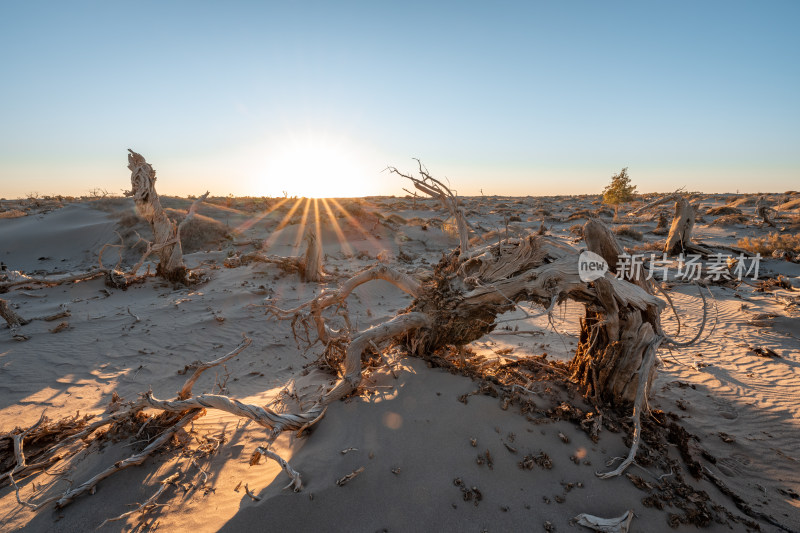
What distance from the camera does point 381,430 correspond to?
10.4ft

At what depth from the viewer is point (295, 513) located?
2.47 meters

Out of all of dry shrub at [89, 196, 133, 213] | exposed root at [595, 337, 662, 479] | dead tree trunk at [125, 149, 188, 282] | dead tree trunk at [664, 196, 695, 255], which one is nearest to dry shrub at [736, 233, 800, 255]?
dead tree trunk at [664, 196, 695, 255]

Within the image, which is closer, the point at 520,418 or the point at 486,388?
the point at 520,418

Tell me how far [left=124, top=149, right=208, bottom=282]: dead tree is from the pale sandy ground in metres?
1.50

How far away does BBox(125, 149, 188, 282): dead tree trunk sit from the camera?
8883 millimetres

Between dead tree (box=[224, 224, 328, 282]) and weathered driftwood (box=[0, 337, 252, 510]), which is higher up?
dead tree (box=[224, 224, 328, 282])

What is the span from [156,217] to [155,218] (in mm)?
44

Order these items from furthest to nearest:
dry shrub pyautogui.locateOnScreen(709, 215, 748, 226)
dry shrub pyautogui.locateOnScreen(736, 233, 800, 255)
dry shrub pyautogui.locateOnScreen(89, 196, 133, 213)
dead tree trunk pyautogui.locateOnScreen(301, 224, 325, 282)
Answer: dry shrub pyautogui.locateOnScreen(89, 196, 133, 213), dry shrub pyautogui.locateOnScreen(709, 215, 748, 226), dry shrub pyautogui.locateOnScreen(736, 233, 800, 255), dead tree trunk pyautogui.locateOnScreen(301, 224, 325, 282)

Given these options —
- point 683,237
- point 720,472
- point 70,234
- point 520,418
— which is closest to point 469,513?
point 520,418

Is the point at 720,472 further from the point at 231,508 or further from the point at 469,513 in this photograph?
the point at 231,508

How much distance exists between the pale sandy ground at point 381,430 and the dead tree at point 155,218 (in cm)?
150

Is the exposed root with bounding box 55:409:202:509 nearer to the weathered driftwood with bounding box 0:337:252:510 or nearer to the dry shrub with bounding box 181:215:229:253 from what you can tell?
the weathered driftwood with bounding box 0:337:252:510

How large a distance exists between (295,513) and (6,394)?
5176 mm

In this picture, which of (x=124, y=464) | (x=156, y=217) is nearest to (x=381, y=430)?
(x=124, y=464)
